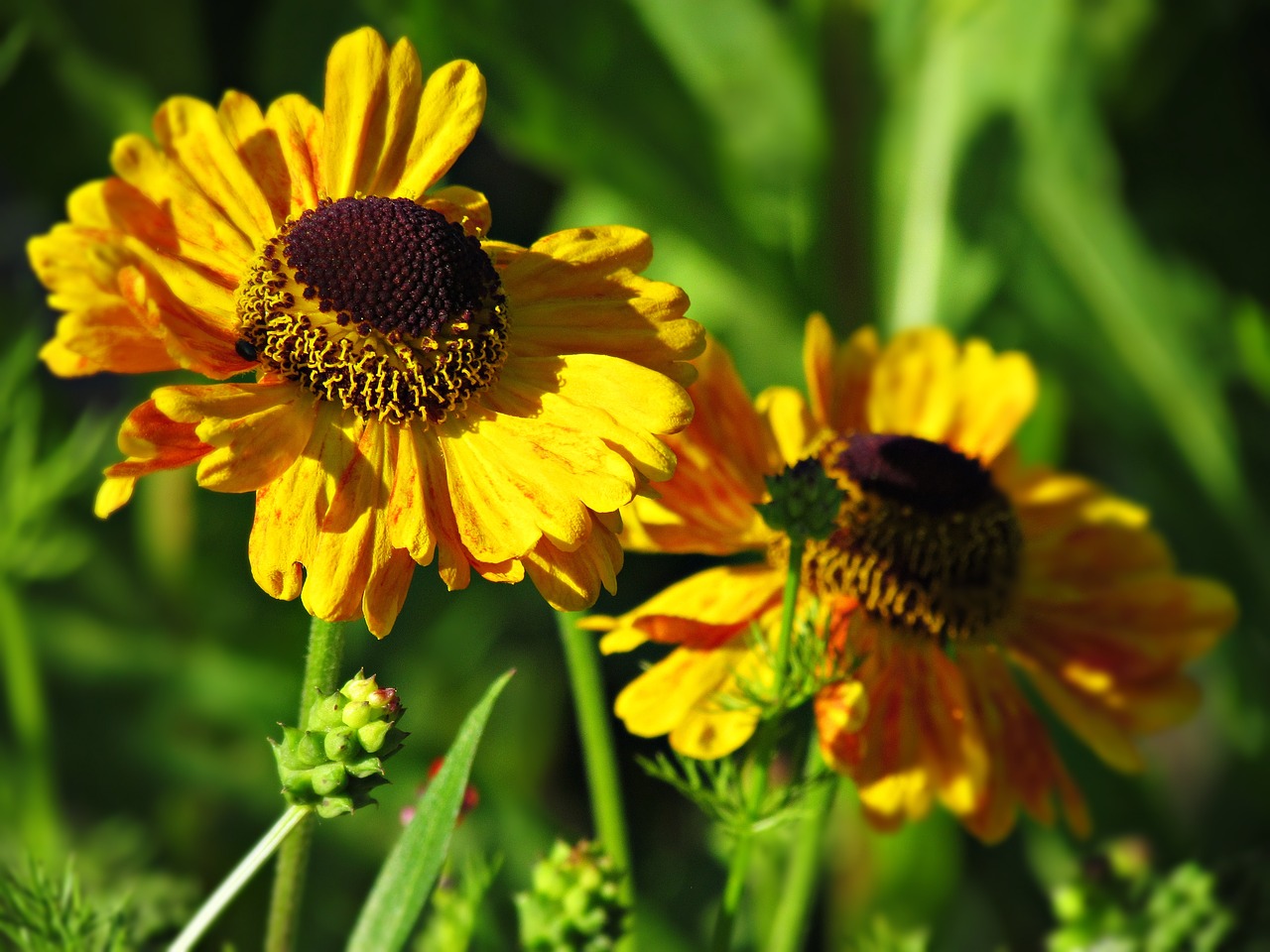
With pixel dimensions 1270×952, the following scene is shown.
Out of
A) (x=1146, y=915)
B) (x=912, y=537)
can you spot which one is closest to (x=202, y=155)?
(x=912, y=537)

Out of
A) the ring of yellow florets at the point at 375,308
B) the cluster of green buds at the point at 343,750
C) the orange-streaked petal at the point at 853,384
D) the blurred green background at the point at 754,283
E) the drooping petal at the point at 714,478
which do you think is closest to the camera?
the cluster of green buds at the point at 343,750

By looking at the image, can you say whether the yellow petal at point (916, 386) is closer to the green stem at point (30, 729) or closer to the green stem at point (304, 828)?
the green stem at point (304, 828)

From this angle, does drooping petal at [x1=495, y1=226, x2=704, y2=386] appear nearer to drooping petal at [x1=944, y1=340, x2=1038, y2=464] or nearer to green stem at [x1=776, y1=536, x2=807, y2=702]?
green stem at [x1=776, y1=536, x2=807, y2=702]

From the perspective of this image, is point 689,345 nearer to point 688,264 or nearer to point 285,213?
point 285,213

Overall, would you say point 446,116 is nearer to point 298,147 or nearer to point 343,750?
point 298,147

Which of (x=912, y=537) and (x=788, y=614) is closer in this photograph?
(x=788, y=614)

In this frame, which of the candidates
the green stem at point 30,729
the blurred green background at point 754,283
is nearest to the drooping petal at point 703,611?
the green stem at point 30,729
